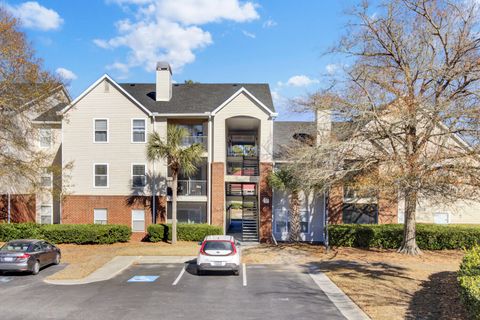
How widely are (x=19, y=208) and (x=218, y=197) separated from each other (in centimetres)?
1483

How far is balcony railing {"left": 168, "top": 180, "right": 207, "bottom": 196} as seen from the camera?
27719 mm

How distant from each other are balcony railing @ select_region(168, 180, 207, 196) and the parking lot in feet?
34.6

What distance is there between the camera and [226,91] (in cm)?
3155

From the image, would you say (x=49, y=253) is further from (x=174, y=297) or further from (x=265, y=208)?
(x=265, y=208)

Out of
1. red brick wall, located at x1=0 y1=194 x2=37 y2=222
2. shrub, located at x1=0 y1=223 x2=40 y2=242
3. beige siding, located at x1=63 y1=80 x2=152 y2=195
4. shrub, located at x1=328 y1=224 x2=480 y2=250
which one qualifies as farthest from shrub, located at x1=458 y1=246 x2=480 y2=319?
red brick wall, located at x1=0 y1=194 x2=37 y2=222

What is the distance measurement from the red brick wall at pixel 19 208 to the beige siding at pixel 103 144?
3.88 m

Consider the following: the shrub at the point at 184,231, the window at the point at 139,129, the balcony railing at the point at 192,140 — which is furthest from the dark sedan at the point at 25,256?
the balcony railing at the point at 192,140

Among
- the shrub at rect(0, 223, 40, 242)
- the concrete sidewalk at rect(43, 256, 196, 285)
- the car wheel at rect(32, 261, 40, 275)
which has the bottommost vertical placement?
the concrete sidewalk at rect(43, 256, 196, 285)

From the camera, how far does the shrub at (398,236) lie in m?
24.0

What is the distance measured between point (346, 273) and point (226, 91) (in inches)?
735

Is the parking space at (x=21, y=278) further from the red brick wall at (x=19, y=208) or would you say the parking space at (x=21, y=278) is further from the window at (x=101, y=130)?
the red brick wall at (x=19, y=208)

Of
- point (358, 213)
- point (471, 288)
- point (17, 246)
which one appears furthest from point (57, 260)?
point (358, 213)

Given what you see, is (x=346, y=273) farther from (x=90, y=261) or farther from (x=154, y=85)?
(x=154, y=85)

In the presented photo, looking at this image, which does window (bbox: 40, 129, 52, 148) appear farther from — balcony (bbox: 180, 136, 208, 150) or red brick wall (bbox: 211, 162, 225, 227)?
red brick wall (bbox: 211, 162, 225, 227)
